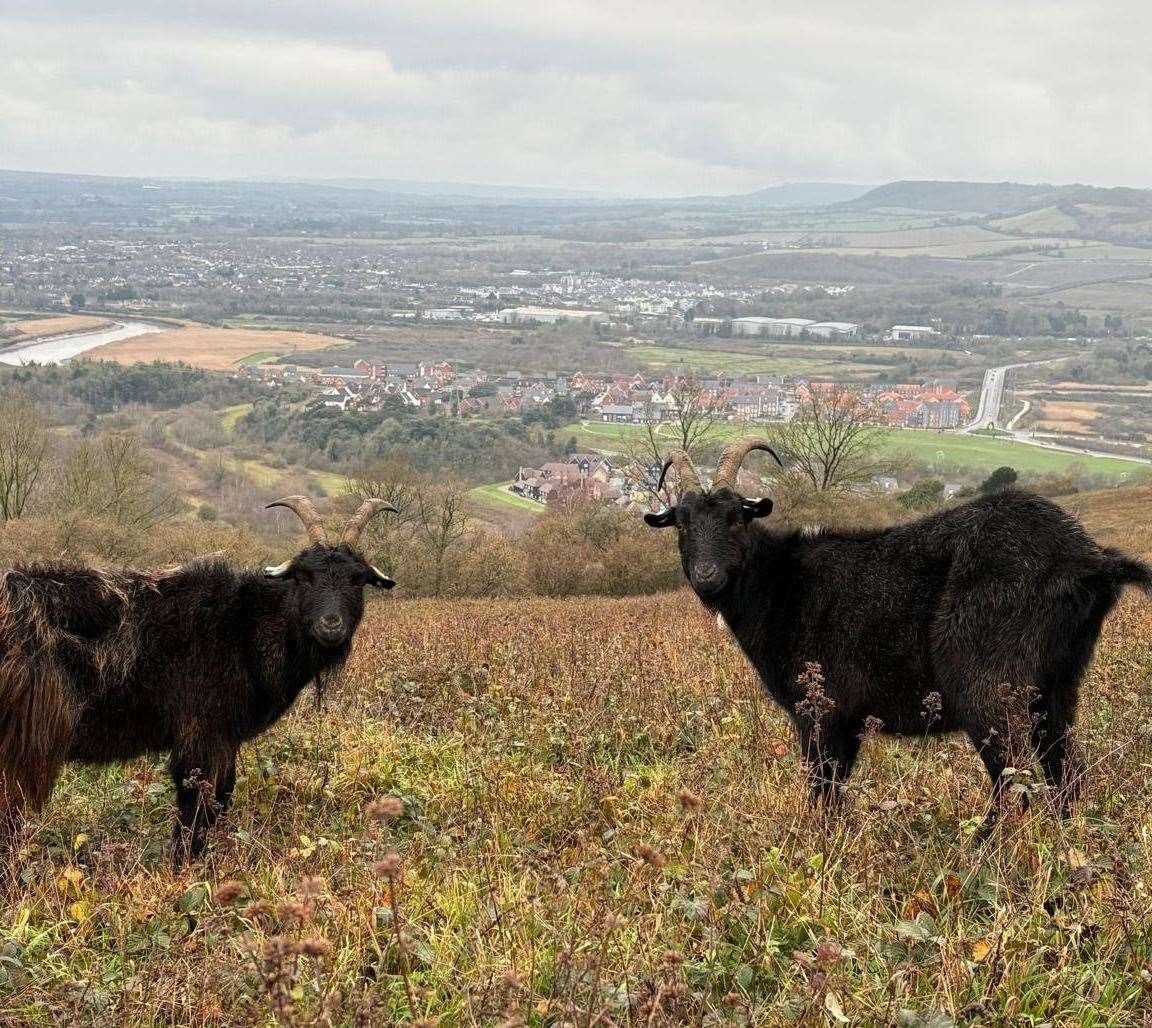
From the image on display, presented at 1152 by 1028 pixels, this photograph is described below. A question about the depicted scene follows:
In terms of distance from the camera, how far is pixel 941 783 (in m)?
6.36

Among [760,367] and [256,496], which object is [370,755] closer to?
[256,496]

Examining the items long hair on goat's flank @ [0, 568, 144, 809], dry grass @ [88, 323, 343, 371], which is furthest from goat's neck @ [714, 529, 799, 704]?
dry grass @ [88, 323, 343, 371]

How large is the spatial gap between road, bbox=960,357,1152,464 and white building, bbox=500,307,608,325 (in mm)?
55961

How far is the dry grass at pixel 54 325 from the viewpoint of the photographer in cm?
11938

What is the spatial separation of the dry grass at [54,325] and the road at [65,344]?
1.43 meters

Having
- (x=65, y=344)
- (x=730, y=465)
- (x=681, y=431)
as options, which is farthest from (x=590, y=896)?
(x=65, y=344)

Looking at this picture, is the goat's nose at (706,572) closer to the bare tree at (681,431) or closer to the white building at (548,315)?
the bare tree at (681,431)

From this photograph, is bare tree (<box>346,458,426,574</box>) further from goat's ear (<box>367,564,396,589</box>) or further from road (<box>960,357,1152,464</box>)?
road (<box>960,357,1152,464</box>)

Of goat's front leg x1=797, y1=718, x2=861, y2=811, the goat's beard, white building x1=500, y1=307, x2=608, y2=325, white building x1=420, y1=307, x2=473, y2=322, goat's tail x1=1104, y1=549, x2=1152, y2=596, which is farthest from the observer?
white building x1=420, y1=307, x2=473, y2=322

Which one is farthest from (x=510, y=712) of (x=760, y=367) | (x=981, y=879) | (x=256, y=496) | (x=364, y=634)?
(x=760, y=367)

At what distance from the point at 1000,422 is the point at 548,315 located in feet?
271

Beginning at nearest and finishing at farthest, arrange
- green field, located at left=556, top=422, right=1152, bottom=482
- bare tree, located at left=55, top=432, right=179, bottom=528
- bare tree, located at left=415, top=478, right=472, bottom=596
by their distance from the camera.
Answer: bare tree, located at left=415, top=478, right=472, bottom=596
bare tree, located at left=55, top=432, right=179, bottom=528
green field, located at left=556, top=422, right=1152, bottom=482

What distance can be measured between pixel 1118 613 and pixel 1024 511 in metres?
8.94

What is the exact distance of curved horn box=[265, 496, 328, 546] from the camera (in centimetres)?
775
